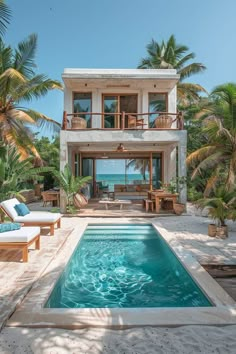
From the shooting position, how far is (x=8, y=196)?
9.03 metres

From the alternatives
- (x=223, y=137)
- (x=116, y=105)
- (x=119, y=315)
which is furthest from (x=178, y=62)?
(x=119, y=315)

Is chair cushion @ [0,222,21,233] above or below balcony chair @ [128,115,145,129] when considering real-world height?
below

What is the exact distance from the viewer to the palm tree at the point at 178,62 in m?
19.8

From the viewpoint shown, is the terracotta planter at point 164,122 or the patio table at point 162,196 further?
the terracotta planter at point 164,122

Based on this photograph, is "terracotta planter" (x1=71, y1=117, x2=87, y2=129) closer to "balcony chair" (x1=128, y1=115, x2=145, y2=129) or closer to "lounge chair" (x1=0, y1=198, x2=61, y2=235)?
"balcony chair" (x1=128, y1=115, x2=145, y2=129)

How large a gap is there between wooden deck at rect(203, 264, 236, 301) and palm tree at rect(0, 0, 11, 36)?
8.45m

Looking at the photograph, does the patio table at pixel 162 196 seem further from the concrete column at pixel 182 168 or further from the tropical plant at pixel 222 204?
the tropical plant at pixel 222 204

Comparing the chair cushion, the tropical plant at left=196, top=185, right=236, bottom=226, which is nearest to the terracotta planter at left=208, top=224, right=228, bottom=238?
the tropical plant at left=196, top=185, right=236, bottom=226

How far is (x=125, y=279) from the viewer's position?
496 cm

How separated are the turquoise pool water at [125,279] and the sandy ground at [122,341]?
2.44 ft

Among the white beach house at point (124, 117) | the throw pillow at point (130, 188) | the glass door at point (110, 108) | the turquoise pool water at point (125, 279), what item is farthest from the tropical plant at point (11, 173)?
the throw pillow at point (130, 188)

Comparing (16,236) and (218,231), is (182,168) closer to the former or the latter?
(218,231)

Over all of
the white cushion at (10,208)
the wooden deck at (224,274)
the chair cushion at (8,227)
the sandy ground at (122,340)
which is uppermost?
the white cushion at (10,208)

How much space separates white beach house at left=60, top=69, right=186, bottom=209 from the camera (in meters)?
11.6
